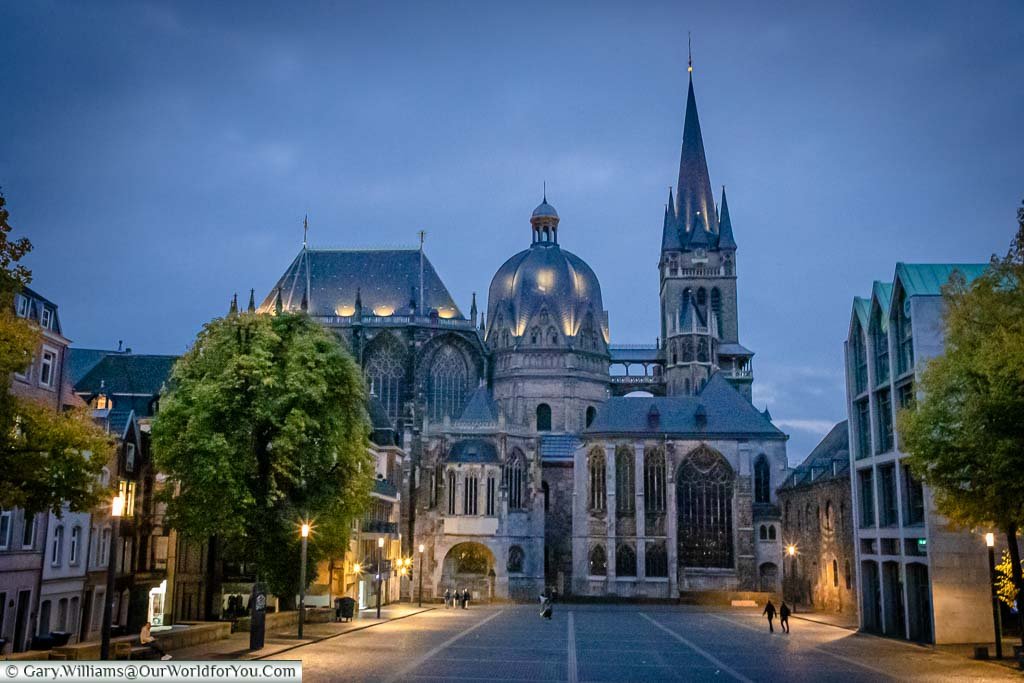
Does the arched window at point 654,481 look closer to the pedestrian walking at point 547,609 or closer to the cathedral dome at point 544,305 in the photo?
the cathedral dome at point 544,305

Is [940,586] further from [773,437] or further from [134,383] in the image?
[134,383]

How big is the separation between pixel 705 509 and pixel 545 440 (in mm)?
15742

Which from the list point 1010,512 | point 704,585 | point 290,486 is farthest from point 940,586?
point 704,585

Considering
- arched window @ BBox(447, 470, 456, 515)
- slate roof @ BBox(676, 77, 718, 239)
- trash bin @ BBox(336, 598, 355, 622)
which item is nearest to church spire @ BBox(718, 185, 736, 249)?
slate roof @ BBox(676, 77, 718, 239)

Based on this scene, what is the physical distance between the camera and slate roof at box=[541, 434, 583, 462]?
269 feet

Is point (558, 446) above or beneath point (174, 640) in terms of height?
above

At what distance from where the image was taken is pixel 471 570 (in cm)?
7300

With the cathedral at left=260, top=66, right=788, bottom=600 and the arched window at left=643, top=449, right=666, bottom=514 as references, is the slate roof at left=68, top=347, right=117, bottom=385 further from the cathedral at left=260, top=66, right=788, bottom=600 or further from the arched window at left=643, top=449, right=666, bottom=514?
the arched window at left=643, top=449, right=666, bottom=514

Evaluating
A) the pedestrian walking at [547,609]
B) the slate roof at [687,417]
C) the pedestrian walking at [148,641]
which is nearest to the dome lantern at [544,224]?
the slate roof at [687,417]

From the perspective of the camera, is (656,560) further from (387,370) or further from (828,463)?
(387,370)

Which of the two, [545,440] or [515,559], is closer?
[515,559]

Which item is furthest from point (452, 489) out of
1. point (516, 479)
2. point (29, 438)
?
point (29, 438)

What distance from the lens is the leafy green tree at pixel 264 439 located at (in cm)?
3484

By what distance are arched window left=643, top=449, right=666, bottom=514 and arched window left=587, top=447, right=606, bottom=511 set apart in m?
3.26
